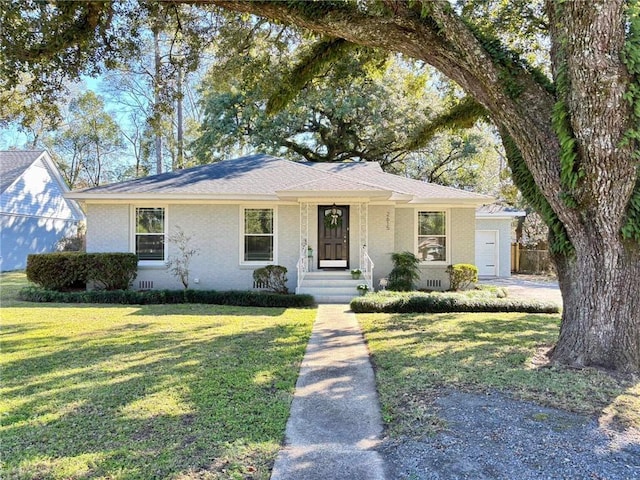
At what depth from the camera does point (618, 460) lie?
282cm

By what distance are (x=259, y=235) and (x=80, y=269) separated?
514 centimetres

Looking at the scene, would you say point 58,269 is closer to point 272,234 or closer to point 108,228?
point 108,228

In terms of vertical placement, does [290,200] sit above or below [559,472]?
above

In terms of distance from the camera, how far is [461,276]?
12.8 meters

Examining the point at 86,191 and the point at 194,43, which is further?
the point at 86,191

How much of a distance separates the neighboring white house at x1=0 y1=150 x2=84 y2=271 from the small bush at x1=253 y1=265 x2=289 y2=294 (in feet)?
51.6

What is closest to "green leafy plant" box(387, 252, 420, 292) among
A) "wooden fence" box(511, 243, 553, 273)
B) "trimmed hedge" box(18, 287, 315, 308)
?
"trimmed hedge" box(18, 287, 315, 308)

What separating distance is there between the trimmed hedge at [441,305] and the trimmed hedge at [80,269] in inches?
268

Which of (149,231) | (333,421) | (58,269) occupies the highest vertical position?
(149,231)

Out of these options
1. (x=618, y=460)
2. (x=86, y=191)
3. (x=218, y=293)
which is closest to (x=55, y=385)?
(x=618, y=460)

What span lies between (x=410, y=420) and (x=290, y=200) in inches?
368

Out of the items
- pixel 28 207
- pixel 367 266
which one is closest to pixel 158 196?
pixel 367 266

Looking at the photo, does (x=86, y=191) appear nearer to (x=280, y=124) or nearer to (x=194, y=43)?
(x=194, y=43)

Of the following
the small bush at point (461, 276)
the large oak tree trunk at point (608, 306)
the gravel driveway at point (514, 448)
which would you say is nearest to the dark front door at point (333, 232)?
the small bush at point (461, 276)
